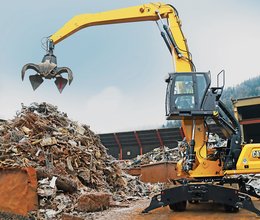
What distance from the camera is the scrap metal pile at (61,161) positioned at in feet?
26.3

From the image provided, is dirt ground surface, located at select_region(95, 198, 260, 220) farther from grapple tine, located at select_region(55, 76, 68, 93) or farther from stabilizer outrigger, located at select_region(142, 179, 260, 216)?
grapple tine, located at select_region(55, 76, 68, 93)

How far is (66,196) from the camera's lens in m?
8.46

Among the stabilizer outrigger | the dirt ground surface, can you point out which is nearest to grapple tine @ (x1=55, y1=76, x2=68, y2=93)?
the dirt ground surface

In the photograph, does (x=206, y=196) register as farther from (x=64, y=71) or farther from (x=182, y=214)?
(x=64, y=71)

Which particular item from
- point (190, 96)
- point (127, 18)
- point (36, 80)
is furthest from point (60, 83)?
point (190, 96)

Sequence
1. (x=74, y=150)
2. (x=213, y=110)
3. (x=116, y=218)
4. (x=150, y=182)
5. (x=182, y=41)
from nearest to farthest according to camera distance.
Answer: (x=116, y=218)
(x=213, y=110)
(x=182, y=41)
(x=74, y=150)
(x=150, y=182)

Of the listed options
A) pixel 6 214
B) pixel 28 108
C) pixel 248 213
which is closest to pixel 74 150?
pixel 28 108

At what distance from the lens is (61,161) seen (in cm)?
963

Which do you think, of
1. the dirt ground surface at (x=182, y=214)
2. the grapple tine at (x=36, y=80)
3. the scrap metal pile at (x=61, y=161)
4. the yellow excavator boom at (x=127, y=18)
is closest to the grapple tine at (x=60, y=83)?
the grapple tine at (x=36, y=80)

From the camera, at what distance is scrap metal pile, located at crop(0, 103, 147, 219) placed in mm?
8031

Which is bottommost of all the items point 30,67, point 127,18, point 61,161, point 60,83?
point 61,161

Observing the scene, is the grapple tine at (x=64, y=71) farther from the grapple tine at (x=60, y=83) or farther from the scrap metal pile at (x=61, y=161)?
the scrap metal pile at (x=61, y=161)

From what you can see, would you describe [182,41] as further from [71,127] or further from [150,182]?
[150,182]

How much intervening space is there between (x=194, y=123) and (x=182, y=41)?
225cm
